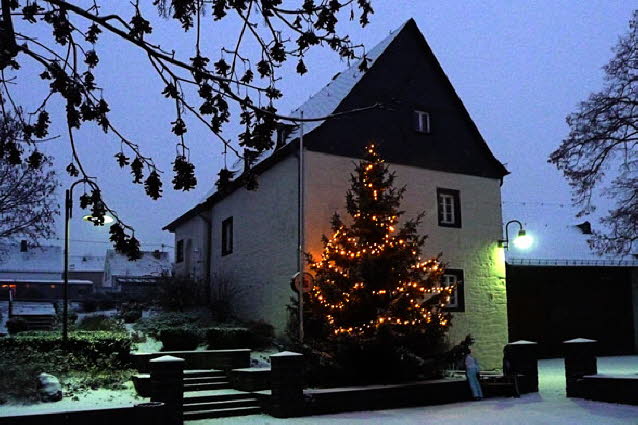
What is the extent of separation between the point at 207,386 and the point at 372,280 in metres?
4.47

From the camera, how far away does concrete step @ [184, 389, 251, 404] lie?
42.7 feet

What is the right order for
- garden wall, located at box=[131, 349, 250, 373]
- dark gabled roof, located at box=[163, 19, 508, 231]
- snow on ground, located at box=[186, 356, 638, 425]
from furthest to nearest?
dark gabled roof, located at box=[163, 19, 508, 231] → garden wall, located at box=[131, 349, 250, 373] → snow on ground, located at box=[186, 356, 638, 425]

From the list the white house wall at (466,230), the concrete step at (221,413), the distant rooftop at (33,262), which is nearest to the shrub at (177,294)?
the white house wall at (466,230)

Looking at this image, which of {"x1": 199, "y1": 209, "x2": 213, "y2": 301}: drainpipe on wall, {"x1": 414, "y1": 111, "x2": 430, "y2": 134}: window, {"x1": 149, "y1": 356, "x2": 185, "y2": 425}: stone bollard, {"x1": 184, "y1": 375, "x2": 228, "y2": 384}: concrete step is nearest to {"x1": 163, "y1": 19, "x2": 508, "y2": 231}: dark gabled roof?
{"x1": 414, "y1": 111, "x2": 430, "y2": 134}: window

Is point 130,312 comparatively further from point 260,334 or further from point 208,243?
point 260,334

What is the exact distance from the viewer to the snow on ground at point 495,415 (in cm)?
1195

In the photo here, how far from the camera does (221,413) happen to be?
500 inches

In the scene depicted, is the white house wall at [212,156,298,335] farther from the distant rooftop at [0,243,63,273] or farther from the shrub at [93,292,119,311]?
the distant rooftop at [0,243,63,273]

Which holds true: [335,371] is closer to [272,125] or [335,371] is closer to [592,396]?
[592,396]

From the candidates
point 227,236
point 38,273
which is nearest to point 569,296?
point 227,236

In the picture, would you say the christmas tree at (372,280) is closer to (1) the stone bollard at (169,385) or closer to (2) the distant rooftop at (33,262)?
(1) the stone bollard at (169,385)

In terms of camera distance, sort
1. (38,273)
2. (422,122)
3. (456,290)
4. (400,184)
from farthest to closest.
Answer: (38,273), (422,122), (456,290), (400,184)

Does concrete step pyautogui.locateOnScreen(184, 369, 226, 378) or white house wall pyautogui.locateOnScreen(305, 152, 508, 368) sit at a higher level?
white house wall pyautogui.locateOnScreen(305, 152, 508, 368)

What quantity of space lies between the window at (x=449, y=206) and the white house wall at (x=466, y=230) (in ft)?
0.52
